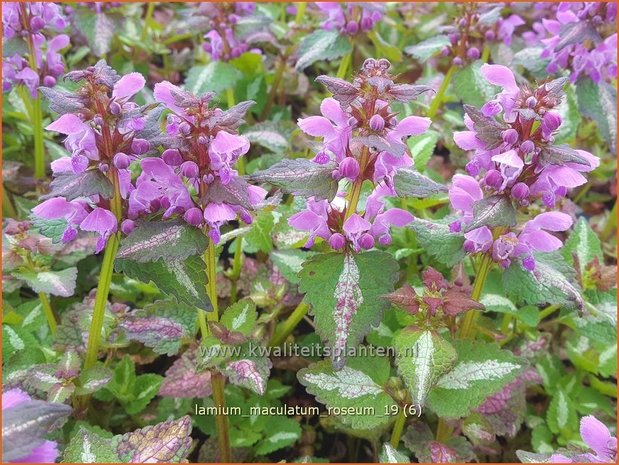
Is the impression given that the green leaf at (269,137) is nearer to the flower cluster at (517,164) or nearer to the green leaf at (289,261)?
the green leaf at (289,261)

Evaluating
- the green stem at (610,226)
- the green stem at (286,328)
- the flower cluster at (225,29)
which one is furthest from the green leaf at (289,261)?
the green stem at (610,226)

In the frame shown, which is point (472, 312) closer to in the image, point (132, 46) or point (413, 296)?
point (413, 296)

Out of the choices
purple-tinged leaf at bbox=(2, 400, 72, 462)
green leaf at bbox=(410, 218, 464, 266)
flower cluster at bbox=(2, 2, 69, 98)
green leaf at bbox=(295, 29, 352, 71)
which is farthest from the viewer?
green leaf at bbox=(295, 29, 352, 71)

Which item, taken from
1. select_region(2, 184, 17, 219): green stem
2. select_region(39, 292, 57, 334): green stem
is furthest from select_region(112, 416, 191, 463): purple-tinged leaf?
select_region(2, 184, 17, 219): green stem

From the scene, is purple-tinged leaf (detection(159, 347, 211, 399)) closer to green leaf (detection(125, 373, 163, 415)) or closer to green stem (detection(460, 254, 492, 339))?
green leaf (detection(125, 373, 163, 415))

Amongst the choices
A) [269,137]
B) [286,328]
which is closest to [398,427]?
[286,328]

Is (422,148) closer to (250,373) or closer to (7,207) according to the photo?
(250,373)
